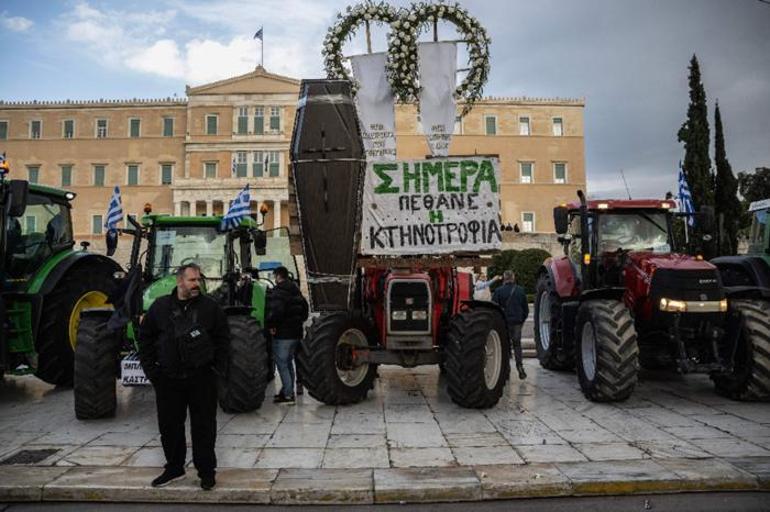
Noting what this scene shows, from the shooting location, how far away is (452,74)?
37.5 ft

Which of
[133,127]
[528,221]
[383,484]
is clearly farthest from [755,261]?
[133,127]

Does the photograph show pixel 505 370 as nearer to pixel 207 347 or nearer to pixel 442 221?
pixel 442 221

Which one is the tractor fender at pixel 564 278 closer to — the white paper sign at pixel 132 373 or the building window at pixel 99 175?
the white paper sign at pixel 132 373

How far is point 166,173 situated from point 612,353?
187 ft

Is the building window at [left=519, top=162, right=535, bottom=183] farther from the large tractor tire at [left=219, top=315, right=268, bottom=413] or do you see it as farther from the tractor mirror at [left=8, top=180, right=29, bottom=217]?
the tractor mirror at [left=8, top=180, right=29, bottom=217]

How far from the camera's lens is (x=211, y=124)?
5994cm

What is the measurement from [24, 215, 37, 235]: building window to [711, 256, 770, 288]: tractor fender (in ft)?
34.9

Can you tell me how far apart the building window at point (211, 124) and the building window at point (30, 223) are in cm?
5161

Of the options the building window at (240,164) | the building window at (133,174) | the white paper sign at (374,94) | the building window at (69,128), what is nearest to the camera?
the white paper sign at (374,94)

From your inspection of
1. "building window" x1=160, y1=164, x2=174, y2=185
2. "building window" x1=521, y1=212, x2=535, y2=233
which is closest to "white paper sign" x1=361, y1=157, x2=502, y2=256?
"building window" x1=521, y1=212, x2=535, y2=233

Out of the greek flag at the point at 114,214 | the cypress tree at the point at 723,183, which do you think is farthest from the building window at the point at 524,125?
the greek flag at the point at 114,214

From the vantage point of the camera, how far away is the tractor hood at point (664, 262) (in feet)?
29.2

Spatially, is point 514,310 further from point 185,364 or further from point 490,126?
point 490,126

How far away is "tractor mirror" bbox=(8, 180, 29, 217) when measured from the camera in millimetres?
8273
